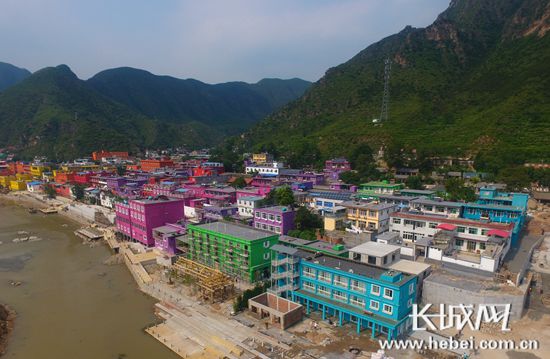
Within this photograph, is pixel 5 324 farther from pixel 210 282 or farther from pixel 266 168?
pixel 266 168

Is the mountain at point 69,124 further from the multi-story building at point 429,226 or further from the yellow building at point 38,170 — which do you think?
the multi-story building at point 429,226

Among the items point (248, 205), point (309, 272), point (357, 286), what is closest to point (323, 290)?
point (309, 272)

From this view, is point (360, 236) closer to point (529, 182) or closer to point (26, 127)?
point (529, 182)

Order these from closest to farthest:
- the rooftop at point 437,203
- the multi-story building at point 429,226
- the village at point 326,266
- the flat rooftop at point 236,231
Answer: the village at point 326,266, the flat rooftop at point 236,231, the multi-story building at point 429,226, the rooftop at point 437,203

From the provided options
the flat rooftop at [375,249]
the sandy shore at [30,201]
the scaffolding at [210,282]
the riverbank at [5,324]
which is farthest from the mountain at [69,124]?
the flat rooftop at [375,249]

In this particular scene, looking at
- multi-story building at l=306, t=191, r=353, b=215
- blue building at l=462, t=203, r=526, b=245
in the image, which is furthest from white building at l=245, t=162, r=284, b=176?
blue building at l=462, t=203, r=526, b=245

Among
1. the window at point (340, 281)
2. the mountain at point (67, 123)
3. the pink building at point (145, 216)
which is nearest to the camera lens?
the window at point (340, 281)

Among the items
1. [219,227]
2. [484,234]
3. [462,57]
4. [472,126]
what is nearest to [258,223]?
[219,227]
